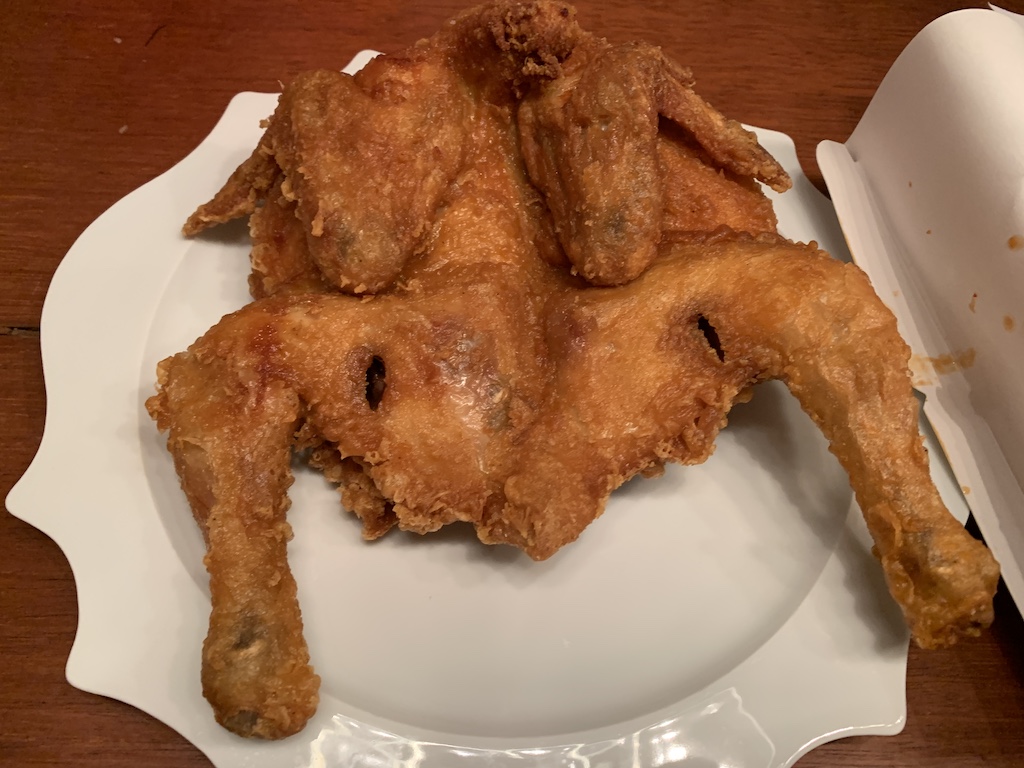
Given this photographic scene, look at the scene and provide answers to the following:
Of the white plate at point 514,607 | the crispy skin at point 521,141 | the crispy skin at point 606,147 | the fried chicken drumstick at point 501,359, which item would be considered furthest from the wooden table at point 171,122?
the crispy skin at point 606,147

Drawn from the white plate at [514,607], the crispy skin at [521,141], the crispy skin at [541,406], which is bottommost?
the white plate at [514,607]

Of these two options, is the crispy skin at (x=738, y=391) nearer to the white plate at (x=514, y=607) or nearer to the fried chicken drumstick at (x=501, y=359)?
the fried chicken drumstick at (x=501, y=359)

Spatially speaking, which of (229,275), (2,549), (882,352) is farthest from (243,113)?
(882,352)

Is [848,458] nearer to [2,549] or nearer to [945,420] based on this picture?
[945,420]

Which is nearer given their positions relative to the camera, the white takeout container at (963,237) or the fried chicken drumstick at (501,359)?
the fried chicken drumstick at (501,359)

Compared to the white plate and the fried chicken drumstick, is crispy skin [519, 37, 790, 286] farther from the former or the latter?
the white plate

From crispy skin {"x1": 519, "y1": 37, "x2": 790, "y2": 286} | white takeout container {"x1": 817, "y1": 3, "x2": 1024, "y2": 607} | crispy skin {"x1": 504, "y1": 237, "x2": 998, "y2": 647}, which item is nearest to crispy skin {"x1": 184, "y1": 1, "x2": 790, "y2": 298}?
crispy skin {"x1": 519, "y1": 37, "x2": 790, "y2": 286}

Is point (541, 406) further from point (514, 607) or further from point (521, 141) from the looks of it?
point (521, 141)
